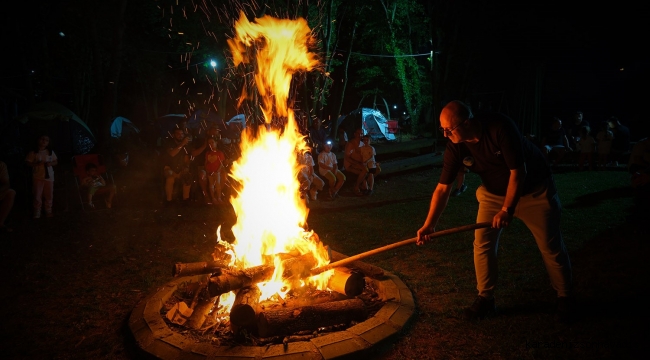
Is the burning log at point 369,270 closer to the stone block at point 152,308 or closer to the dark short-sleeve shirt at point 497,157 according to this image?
the dark short-sleeve shirt at point 497,157

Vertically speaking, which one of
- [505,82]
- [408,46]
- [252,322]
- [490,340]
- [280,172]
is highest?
[408,46]

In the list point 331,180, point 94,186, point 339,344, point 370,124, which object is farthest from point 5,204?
point 370,124

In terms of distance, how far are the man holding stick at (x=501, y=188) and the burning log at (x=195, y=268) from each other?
2368 millimetres

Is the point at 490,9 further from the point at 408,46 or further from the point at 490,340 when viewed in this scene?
the point at 490,340

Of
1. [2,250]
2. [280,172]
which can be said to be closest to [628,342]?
[280,172]

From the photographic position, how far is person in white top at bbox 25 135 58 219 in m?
8.64

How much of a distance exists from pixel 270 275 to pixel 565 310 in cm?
299

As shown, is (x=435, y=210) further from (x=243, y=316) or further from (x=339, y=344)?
(x=243, y=316)

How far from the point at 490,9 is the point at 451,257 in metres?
24.6

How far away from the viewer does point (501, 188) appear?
4117 mm

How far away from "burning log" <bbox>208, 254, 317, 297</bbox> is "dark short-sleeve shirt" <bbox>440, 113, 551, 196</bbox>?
1794 millimetres

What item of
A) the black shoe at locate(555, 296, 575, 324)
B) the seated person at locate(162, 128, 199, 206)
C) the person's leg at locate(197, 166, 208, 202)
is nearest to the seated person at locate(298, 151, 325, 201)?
the person's leg at locate(197, 166, 208, 202)

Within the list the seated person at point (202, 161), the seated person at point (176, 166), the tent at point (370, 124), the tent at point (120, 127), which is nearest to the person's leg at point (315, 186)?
the seated person at point (202, 161)

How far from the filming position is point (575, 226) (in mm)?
7473
